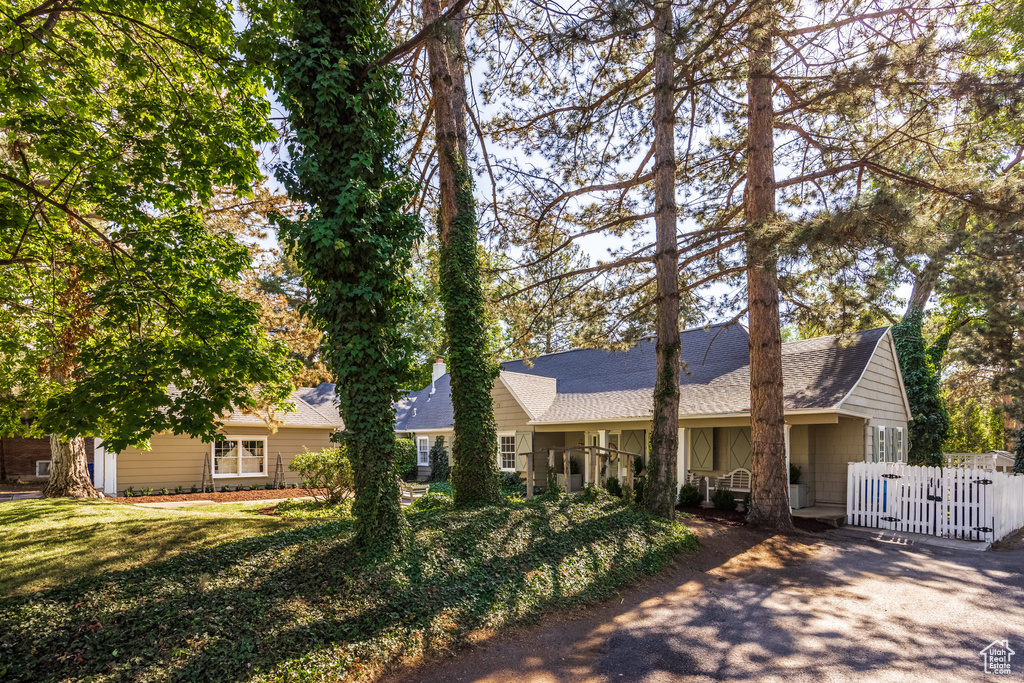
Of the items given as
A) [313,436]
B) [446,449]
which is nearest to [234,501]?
[313,436]

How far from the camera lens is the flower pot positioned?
1346 centimetres

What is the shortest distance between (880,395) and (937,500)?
4.57 meters

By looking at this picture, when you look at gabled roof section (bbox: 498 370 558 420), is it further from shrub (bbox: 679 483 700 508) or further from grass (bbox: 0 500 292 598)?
grass (bbox: 0 500 292 598)

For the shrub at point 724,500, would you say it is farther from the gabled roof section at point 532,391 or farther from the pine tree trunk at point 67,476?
the pine tree trunk at point 67,476

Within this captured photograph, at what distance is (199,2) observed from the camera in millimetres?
7230

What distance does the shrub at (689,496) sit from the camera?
1420cm

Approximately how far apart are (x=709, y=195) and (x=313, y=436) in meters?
16.7

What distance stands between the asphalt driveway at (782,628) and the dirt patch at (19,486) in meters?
18.9

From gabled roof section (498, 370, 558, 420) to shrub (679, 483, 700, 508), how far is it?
19.1 feet

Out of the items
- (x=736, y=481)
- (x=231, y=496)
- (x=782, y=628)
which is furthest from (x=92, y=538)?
(x=736, y=481)

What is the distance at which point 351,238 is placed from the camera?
634cm

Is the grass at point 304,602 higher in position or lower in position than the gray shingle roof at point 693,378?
lower

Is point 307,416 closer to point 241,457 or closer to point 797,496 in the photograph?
point 241,457

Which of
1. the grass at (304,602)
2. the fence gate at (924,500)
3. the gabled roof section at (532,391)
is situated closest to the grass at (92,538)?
the grass at (304,602)
